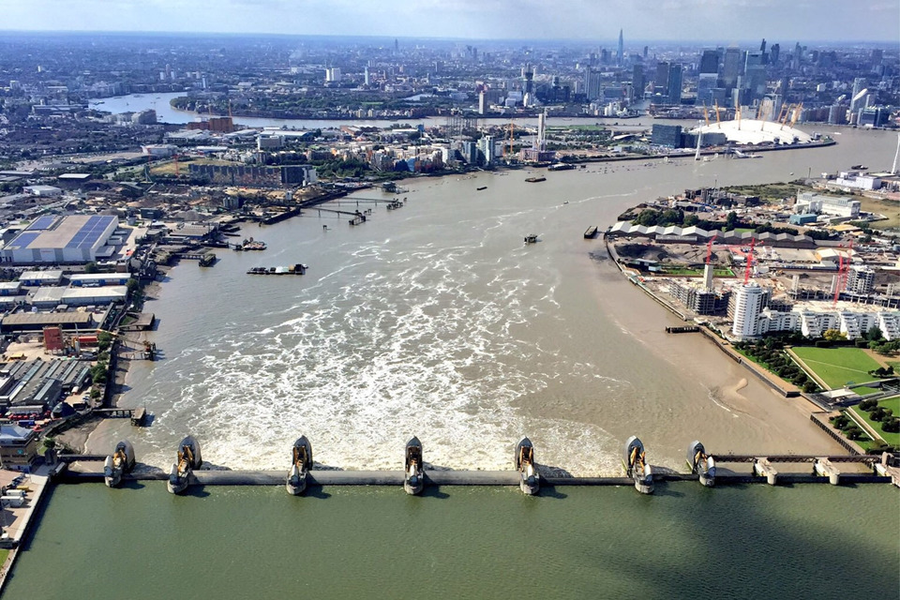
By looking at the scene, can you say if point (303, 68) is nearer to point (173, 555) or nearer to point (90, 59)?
point (90, 59)

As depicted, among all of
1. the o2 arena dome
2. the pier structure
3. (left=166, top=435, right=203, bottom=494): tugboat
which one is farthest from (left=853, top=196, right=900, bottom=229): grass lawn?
(left=166, top=435, right=203, bottom=494): tugboat

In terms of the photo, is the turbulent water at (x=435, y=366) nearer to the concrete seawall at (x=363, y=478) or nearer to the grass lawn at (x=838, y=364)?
the concrete seawall at (x=363, y=478)

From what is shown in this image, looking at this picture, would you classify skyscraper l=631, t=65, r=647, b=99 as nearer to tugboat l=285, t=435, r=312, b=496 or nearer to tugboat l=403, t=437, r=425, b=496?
tugboat l=403, t=437, r=425, b=496

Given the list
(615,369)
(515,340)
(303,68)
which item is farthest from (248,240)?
(303,68)

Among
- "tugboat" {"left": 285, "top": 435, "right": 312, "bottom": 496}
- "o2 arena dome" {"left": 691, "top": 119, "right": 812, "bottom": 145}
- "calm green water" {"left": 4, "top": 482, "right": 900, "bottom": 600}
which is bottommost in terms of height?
"calm green water" {"left": 4, "top": 482, "right": 900, "bottom": 600}

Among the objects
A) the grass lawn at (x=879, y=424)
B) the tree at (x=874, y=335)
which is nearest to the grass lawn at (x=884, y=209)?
the tree at (x=874, y=335)

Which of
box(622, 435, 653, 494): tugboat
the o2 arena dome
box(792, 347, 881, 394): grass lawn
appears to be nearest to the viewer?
box(622, 435, 653, 494): tugboat
